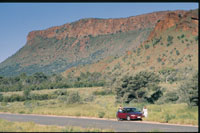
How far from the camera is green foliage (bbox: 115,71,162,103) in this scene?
2108 inches

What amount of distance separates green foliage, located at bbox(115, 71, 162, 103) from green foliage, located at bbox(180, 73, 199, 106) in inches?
450

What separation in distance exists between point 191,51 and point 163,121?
→ 74.4 metres

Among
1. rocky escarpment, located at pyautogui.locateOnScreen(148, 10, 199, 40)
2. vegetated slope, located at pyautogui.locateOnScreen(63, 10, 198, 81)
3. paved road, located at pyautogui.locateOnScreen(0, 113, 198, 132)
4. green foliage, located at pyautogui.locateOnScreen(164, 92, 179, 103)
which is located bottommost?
paved road, located at pyautogui.locateOnScreen(0, 113, 198, 132)

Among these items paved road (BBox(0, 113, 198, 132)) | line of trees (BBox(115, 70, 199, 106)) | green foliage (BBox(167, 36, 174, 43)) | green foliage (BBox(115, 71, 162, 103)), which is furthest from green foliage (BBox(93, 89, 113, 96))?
paved road (BBox(0, 113, 198, 132))

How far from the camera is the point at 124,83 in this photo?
2141 inches

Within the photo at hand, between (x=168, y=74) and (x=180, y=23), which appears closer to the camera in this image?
(x=168, y=74)

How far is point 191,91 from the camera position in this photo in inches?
1542

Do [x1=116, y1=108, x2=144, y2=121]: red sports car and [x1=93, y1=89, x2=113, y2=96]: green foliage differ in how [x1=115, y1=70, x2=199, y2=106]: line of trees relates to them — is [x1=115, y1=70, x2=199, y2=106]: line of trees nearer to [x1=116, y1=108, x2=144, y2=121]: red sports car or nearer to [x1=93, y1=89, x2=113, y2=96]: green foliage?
[x1=116, y1=108, x2=144, y2=121]: red sports car

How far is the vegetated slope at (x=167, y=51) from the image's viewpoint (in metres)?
95.4

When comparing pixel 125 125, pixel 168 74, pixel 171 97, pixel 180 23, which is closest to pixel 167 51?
pixel 180 23

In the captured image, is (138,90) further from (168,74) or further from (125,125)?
(168,74)

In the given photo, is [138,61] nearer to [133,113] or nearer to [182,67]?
[182,67]

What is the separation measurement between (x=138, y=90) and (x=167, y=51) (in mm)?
55020


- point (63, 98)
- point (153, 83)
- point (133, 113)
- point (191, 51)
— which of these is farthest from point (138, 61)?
point (133, 113)
